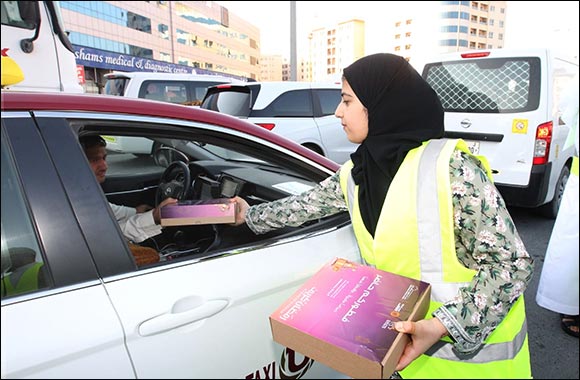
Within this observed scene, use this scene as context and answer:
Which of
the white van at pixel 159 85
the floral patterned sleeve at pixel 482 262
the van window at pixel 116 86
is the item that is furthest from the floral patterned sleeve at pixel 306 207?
the van window at pixel 116 86

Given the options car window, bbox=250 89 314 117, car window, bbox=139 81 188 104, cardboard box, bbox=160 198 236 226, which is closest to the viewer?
cardboard box, bbox=160 198 236 226

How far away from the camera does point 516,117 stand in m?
4.05

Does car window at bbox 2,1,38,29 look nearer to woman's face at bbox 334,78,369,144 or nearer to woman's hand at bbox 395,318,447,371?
woman's face at bbox 334,78,369,144

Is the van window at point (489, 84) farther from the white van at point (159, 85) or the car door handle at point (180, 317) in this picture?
the white van at point (159, 85)

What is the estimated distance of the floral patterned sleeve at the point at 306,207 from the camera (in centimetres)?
162

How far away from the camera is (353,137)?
1368mm

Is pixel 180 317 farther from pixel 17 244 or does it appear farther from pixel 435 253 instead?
pixel 435 253

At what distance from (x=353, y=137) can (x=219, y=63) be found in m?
1.56

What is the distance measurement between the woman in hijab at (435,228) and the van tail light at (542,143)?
10.9ft

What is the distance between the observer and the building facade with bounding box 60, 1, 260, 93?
2.15 metres

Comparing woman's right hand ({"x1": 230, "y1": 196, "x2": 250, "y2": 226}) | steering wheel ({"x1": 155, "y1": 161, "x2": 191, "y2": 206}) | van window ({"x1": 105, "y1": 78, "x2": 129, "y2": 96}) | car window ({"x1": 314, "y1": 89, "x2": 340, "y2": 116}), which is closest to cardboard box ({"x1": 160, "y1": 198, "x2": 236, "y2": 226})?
woman's right hand ({"x1": 230, "y1": 196, "x2": 250, "y2": 226})

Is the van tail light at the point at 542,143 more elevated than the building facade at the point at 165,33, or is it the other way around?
the building facade at the point at 165,33

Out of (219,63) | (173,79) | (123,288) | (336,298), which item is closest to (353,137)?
(336,298)

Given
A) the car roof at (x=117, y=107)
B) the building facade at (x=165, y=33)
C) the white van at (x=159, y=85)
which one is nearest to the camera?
the car roof at (x=117, y=107)
